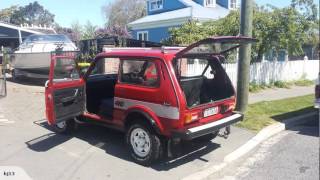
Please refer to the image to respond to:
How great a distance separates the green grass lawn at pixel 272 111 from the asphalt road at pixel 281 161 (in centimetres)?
67

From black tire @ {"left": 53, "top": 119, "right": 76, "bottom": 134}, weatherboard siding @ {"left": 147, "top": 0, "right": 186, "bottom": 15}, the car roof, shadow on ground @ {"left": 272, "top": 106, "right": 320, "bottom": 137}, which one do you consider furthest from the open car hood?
weatherboard siding @ {"left": 147, "top": 0, "right": 186, "bottom": 15}

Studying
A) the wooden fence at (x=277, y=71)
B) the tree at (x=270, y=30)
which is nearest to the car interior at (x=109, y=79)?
the wooden fence at (x=277, y=71)

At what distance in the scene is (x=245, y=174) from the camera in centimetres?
616

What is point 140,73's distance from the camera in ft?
22.1

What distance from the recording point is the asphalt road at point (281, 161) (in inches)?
239

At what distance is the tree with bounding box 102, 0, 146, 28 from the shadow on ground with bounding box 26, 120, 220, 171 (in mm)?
50920

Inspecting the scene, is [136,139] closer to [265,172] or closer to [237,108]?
[265,172]

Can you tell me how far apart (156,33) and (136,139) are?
27.0 metres

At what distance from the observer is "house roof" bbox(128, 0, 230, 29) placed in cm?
2961

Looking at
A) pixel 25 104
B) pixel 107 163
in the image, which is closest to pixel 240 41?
pixel 107 163

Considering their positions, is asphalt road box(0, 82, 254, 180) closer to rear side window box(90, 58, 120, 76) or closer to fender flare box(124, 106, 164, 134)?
fender flare box(124, 106, 164, 134)

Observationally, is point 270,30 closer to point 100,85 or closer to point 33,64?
point 33,64

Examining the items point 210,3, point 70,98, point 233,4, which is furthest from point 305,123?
point 233,4

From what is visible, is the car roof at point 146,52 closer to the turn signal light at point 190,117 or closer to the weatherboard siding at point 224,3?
the turn signal light at point 190,117
